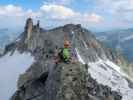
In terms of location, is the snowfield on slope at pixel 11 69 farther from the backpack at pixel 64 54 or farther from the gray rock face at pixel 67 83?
the gray rock face at pixel 67 83

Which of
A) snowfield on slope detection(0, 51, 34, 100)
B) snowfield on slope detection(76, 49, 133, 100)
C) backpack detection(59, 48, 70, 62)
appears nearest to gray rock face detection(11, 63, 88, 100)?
backpack detection(59, 48, 70, 62)

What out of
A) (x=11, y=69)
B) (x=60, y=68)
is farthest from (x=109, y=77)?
(x=60, y=68)

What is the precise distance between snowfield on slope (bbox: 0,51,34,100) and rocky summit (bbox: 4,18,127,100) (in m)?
2.65

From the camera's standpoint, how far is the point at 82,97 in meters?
34.8

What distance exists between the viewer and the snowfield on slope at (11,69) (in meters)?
89.8

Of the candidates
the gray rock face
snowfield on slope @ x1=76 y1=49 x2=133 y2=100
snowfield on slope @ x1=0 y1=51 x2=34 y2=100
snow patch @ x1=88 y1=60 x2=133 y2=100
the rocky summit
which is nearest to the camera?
the gray rock face

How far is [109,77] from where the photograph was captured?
474ft

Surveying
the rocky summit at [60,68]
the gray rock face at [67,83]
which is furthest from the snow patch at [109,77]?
the gray rock face at [67,83]

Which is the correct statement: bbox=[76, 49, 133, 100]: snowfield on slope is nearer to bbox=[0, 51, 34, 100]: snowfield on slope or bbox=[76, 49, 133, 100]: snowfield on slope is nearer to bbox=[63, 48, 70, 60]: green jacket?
bbox=[0, 51, 34, 100]: snowfield on slope

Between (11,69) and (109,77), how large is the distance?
44673 millimetres

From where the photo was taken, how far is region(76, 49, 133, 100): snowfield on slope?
131 m

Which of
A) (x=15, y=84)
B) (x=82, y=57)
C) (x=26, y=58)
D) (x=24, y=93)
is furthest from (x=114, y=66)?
(x=24, y=93)

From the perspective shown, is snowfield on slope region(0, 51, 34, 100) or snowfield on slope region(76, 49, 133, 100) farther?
snowfield on slope region(76, 49, 133, 100)

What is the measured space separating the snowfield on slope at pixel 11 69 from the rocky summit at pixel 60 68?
2.65 meters
